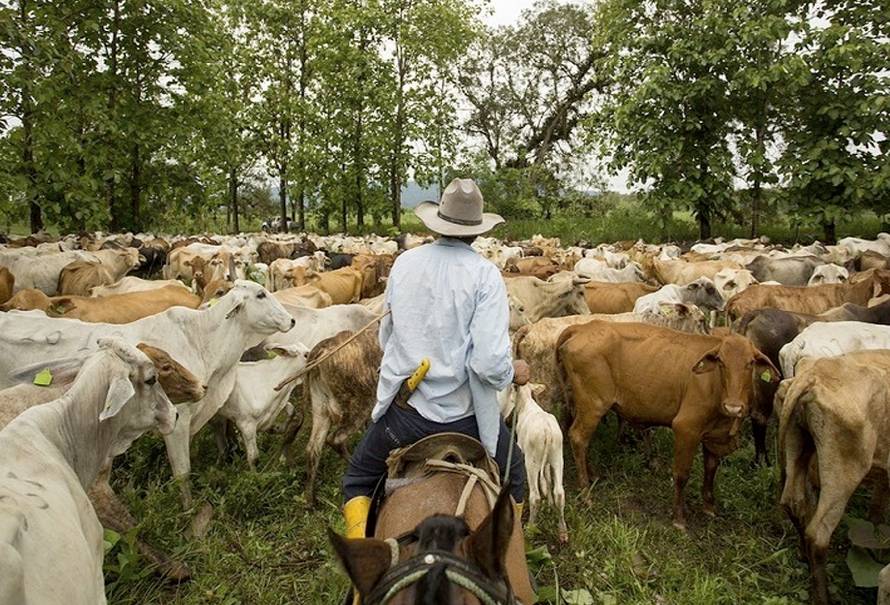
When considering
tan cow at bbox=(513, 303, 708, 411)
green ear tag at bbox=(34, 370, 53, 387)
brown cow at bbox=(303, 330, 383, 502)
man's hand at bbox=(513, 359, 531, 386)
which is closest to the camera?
man's hand at bbox=(513, 359, 531, 386)

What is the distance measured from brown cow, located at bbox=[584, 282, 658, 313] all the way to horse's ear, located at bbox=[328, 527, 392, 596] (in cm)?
872

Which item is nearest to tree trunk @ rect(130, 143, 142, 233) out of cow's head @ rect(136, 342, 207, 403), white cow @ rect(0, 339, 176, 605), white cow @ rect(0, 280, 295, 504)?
white cow @ rect(0, 280, 295, 504)

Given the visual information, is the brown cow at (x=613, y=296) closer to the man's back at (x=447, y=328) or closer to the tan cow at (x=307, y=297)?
the tan cow at (x=307, y=297)

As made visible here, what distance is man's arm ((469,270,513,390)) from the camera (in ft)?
9.68

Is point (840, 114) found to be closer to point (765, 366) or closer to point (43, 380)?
point (765, 366)

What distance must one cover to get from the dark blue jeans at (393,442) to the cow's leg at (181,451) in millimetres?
2523

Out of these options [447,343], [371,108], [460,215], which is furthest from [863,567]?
[371,108]

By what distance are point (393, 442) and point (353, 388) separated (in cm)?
278

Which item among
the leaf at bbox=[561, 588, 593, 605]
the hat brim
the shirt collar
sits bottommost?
the leaf at bbox=[561, 588, 593, 605]

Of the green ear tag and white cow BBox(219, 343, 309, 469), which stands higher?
the green ear tag

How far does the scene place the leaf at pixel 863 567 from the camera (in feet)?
14.2

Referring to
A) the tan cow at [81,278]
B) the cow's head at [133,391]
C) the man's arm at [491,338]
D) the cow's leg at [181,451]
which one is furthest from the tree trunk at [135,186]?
the man's arm at [491,338]

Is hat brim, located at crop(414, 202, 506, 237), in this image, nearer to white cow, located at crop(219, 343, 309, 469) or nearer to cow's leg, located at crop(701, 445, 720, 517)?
white cow, located at crop(219, 343, 309, 469)

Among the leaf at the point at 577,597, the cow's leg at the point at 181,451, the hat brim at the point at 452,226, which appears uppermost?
the hat brim at the point at 452,226
